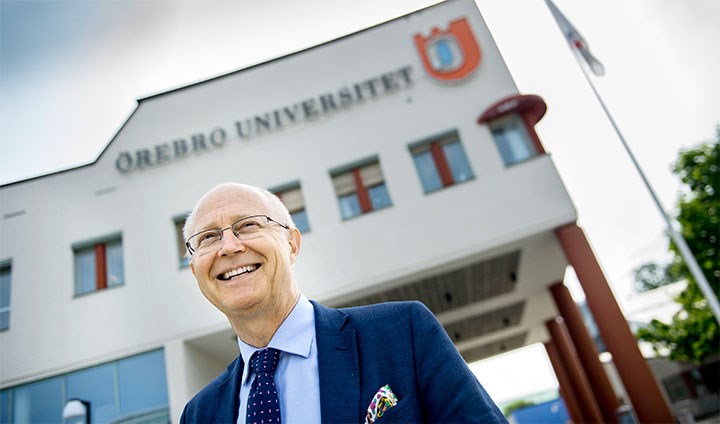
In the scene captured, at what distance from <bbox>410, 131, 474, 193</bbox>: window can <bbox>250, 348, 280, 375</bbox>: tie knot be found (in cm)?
801

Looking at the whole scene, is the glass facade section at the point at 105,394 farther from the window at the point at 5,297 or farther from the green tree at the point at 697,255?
the green tree at the point at 697,255

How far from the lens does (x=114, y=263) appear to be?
9812 millimetres

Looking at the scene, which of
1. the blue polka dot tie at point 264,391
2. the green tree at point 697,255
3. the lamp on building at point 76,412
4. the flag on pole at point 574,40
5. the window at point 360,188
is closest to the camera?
the blue polka dot tie at point 264,391

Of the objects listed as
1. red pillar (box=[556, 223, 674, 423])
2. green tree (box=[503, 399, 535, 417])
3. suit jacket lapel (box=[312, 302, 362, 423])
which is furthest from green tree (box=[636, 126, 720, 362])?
suit jacket lapel (box=[312, 302, 362, 423])

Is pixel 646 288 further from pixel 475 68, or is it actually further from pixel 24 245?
pixel 24 245

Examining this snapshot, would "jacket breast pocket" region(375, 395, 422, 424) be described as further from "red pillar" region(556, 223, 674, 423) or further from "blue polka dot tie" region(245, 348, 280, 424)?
"red pillar" region(556, 223, 674, 423)

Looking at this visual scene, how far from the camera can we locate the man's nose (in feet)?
5.36

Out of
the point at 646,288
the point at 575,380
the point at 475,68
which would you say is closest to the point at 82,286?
the point at 475,68

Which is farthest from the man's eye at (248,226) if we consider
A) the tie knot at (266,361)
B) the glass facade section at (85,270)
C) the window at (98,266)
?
the glass facade section at (85,270)

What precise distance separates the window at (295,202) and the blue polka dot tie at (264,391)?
804 centimetres

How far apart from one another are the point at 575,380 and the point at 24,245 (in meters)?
14.3

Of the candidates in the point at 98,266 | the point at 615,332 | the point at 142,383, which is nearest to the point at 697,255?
the point at 615,332

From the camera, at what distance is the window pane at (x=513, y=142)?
9.38 m

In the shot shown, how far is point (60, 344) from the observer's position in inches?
343
